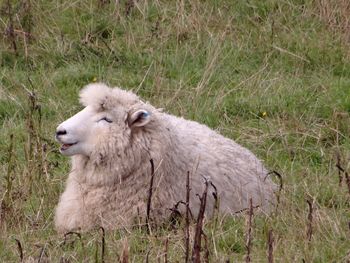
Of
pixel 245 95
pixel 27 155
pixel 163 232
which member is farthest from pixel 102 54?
pixel 163 232

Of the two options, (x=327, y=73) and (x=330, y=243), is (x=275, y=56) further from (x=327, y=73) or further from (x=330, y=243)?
(x=330, y=243)

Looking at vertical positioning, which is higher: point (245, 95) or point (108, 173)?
point (108, 173)

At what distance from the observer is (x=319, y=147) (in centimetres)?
784

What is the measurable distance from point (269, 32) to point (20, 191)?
12.8 feet

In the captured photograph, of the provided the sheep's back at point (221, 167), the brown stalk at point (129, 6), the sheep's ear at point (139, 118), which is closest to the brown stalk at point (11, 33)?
the brown stalk at point (129, 6)

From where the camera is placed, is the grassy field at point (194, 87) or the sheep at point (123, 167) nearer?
the grassy field at point (194, 87)

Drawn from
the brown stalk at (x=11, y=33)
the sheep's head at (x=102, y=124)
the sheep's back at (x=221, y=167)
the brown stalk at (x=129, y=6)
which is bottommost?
the brown stalk at (x=11, y=33)

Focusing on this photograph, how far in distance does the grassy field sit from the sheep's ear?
648mm

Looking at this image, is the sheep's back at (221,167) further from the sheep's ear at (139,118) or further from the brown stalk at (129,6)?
the brown stalk at (129,6)

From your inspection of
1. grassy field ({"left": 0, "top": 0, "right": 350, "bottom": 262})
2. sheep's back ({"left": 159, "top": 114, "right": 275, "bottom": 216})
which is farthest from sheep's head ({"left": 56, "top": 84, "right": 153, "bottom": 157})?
grassy field ({"left": 0, "top": 0, "right": 350, "bottom": 262})

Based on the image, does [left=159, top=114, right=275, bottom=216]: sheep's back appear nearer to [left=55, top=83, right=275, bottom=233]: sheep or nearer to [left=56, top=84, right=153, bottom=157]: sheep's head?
[left=55, top=83, right=275, bottom=233]: sheep

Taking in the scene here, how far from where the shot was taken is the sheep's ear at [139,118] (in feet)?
20.9

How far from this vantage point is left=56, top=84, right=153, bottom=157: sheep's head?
248 inches

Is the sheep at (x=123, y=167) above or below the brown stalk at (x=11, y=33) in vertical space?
above
